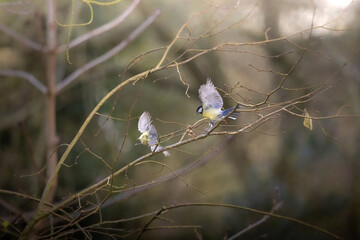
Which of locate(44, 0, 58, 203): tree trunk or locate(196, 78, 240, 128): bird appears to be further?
locate(44, 0, 58, 203): tree trunk

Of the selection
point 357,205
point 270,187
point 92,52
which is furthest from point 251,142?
point 92,52

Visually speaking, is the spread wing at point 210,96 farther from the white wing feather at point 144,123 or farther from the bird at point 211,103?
the white wing feather at point 144,123

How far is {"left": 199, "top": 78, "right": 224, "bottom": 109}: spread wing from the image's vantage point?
125 centimetres

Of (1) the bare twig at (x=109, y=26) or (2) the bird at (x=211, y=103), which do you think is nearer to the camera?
(2) the bird at (x=211, y=103)

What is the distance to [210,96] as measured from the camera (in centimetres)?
126

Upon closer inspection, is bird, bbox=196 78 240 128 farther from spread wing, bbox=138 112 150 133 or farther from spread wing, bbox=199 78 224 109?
spread wing, bbox=138 112 150 133

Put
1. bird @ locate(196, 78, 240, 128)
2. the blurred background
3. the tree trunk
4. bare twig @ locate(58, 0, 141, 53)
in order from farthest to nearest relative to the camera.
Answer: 1. the blurred background
2. the tree trunk
3. bare twig @ locate(58, 0, 141, 53)
4. bird @ locate(196, 78, 240, 128)

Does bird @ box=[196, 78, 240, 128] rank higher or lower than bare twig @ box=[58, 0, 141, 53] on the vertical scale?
lower

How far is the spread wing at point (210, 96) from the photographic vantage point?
1.25m

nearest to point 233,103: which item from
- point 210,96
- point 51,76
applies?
point 51,76

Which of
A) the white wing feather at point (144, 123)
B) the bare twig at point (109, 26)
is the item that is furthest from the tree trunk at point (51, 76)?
the white wing feather at point (144, 123)

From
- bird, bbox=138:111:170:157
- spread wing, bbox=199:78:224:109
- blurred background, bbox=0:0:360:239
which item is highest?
blurred background, bbox=0:0:360:239

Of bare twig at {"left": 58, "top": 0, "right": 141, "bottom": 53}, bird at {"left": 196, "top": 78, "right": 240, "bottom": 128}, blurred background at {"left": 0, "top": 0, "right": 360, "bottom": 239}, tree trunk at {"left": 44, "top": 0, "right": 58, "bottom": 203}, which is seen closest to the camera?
bird at {"left": 196, "top": 78, "right": 240, "bottom": 128}

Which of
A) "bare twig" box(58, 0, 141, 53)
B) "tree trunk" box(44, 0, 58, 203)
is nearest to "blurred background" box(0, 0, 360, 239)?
"tree trunk" box(44, 0, 58, 203)
